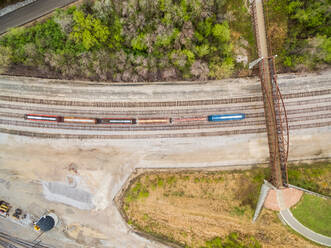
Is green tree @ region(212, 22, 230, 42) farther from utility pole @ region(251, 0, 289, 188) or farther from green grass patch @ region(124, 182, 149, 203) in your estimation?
green grass patch @ region(124, 182, 149, 203)

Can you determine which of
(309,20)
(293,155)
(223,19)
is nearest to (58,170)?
(223,19)

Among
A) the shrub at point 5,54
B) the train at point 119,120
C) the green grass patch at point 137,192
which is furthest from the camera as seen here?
the green grass patch at point 137,192

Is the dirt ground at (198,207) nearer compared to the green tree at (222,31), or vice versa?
the green tree at (222,31)

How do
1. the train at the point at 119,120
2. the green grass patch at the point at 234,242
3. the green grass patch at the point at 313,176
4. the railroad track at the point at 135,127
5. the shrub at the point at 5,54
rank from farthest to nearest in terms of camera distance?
the railroad track at the point at 135,127 → the train at the point at 119,120 → the green grass patch at the point at 234,242 → the green grass patch at the point at 313,176 → the shrub at the point at 5,54

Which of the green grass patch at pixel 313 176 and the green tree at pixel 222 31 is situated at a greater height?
the green tree at pixel 222 31

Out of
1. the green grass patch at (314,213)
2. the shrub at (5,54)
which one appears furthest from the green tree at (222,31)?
the shrub at (5,54)

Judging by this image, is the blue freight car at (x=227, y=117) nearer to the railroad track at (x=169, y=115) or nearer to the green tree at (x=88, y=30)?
the railroad track at (x=169, y=115)

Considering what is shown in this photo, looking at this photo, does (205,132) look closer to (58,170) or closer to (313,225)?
(313,225)
